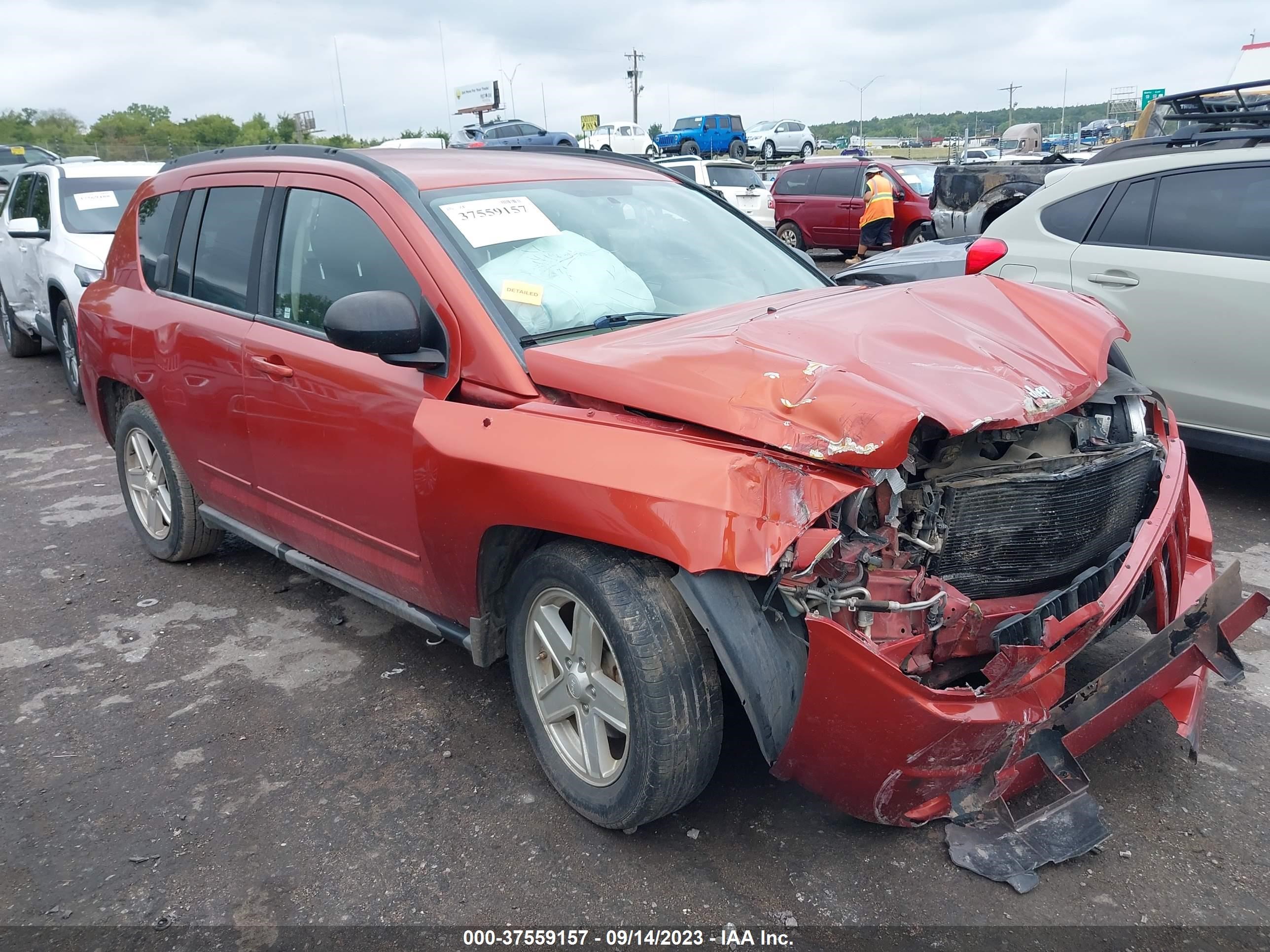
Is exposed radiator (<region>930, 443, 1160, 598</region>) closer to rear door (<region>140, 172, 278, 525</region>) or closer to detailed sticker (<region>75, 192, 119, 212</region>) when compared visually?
rear door (<region>140, 172, 278, 525</region>)

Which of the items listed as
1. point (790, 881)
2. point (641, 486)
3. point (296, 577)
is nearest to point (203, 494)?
point (296, 577)

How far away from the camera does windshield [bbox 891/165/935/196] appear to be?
1530 centimetres

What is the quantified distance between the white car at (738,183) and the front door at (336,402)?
14060 millimetres

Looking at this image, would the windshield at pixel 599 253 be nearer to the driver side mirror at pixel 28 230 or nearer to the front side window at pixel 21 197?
the driver side mirror at pixel 28 230

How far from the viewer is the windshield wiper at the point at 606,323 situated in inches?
113

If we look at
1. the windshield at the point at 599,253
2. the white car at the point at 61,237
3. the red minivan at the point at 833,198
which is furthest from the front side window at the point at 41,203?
the red minivan at the point at 833,198

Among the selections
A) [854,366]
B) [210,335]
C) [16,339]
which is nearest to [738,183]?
[16,339]

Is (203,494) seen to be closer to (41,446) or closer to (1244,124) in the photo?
(41,446)

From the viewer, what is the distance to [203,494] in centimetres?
435

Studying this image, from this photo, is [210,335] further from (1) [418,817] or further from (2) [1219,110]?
(2) [1219,110]

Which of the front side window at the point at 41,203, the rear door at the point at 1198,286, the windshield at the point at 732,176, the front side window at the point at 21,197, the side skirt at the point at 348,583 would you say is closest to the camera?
the side skirt at the point at 348,583

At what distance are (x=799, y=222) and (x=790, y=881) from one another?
1510 centimetres

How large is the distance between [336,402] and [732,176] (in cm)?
1717

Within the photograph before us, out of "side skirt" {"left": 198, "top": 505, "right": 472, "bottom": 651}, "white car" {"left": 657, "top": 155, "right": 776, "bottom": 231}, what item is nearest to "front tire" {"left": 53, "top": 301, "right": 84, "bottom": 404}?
"side skirt" {"left": 198, "top": 505, "right": 472, "bottom": 651}
